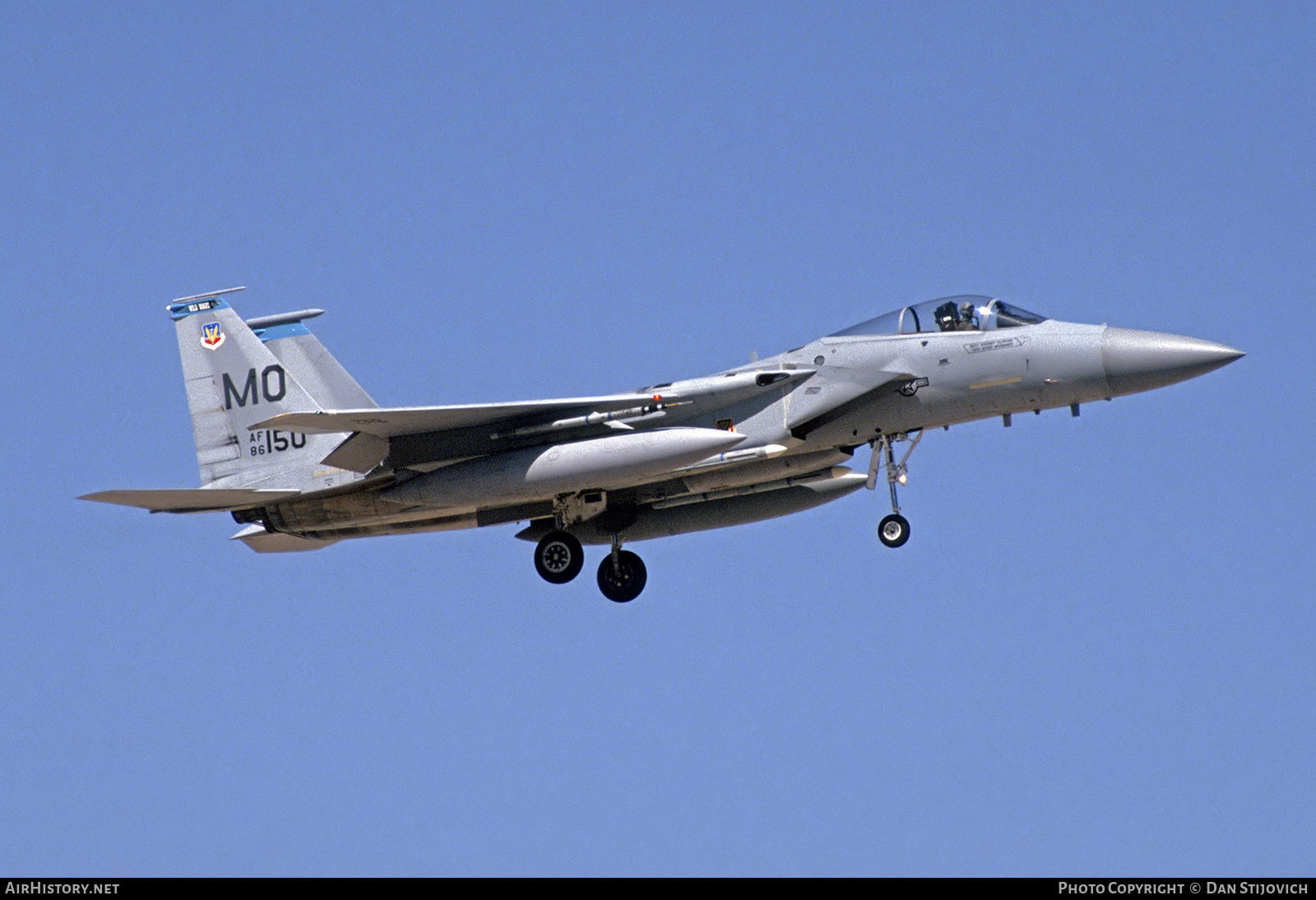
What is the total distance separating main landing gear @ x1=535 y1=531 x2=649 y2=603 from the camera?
20406 mm

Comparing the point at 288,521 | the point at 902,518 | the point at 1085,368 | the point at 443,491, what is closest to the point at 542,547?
the point at 443,491

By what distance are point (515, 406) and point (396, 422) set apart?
4.30 ft

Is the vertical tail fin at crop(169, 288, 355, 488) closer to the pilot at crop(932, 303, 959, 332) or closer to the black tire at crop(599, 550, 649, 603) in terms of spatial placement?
the black tire at crop(599, 550, 649, 603)

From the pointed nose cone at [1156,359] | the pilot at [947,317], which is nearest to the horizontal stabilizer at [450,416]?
the pilot at [947,317]

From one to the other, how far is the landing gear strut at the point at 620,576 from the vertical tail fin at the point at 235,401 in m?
3.56

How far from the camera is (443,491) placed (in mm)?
19203

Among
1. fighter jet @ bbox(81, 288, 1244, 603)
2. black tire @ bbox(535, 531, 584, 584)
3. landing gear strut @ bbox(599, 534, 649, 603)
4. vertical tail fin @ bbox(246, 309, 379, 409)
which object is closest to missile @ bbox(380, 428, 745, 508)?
fighter jet @ bbox(81, 288, 1244, 603)

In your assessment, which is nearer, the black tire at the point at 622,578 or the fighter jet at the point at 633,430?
the fighter jet at the point at 633,430

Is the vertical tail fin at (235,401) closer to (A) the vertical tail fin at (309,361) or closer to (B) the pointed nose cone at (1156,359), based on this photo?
(A) the vertical tail fin at (309,361)

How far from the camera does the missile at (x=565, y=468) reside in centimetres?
1842

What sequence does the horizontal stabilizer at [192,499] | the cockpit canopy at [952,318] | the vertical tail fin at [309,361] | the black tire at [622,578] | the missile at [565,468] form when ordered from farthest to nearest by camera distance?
the vertical tail fin at [309,361] < the black tire at [622,578] < the cockpit canopy at [952,318] < the horizontal stabilizer at [192,499] < the missile at [565,468]

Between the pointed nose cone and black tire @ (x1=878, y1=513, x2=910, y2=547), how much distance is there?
2.72m
